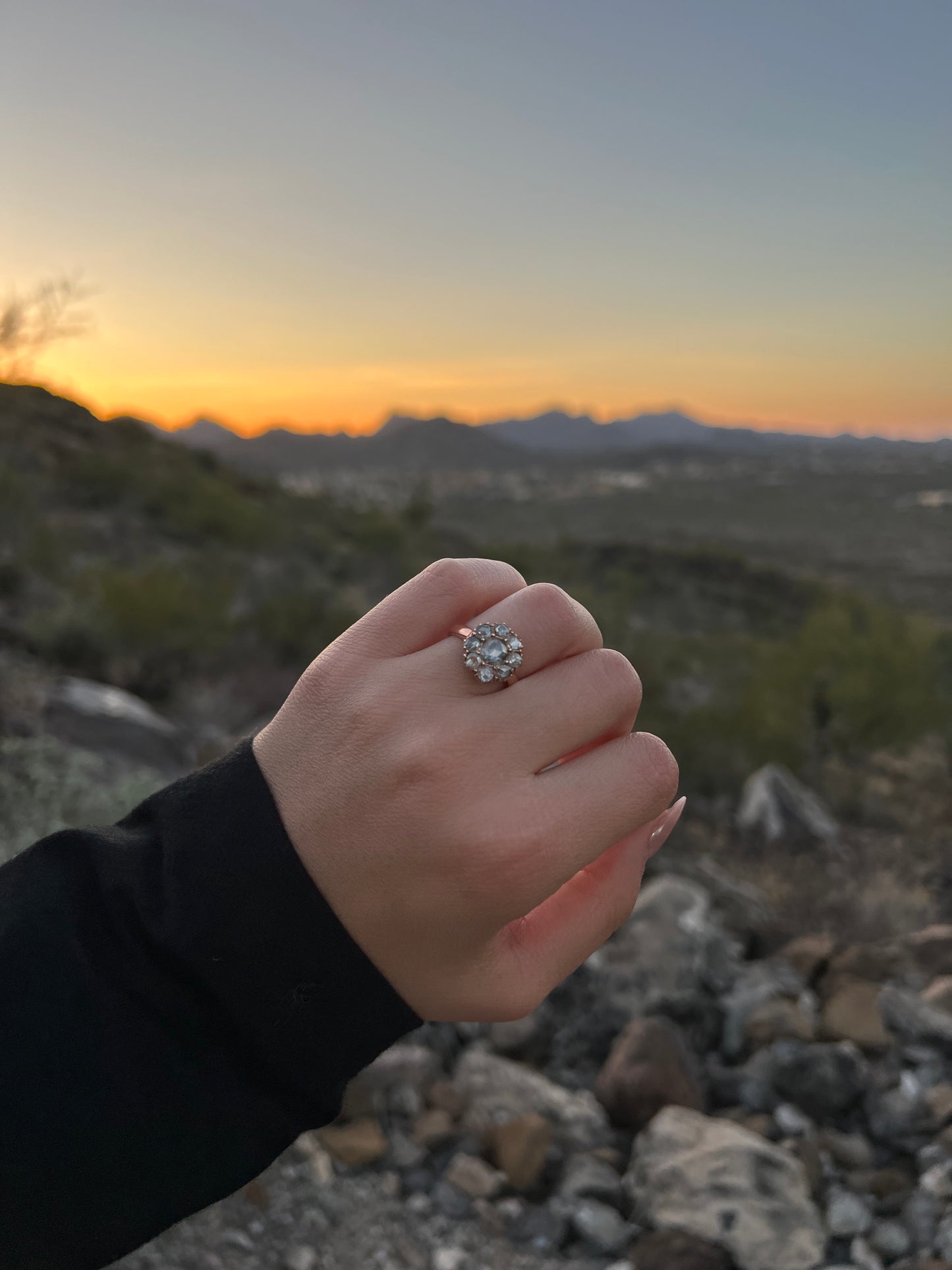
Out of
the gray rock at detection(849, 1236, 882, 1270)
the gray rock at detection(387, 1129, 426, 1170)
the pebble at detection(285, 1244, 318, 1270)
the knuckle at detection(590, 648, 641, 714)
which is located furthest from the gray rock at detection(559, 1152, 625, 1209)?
the knuckle at detection(590, 648, 641, 714)

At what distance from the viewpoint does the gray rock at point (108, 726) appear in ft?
17.3

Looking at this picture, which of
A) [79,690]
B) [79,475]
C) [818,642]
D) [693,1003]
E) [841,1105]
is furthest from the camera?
[79,475]

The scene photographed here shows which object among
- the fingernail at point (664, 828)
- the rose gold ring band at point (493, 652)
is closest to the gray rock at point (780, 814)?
the fingernail at point (664, 828)

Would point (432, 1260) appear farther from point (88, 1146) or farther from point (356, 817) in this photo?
point (356, 817)

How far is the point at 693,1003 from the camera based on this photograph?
3.78 m

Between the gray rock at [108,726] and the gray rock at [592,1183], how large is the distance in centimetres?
351

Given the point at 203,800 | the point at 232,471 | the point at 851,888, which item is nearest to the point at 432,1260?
the point at 203,800

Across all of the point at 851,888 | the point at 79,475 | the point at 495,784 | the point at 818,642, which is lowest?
the point at 851,888

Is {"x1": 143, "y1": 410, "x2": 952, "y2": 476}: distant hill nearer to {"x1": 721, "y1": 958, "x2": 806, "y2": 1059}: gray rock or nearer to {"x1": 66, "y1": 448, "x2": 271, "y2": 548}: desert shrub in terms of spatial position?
{"x1": 66, "y1": 448, "x2": 271, "y2": 548}: desert shrub

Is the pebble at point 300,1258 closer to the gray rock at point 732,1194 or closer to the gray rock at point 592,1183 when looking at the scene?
the gray rock at point 592,1183

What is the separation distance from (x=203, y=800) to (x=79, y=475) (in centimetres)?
3056

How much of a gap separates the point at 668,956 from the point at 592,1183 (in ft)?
4.30

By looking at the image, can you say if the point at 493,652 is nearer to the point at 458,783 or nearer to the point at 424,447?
the point at 458,783

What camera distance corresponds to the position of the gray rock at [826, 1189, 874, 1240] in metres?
2.70
